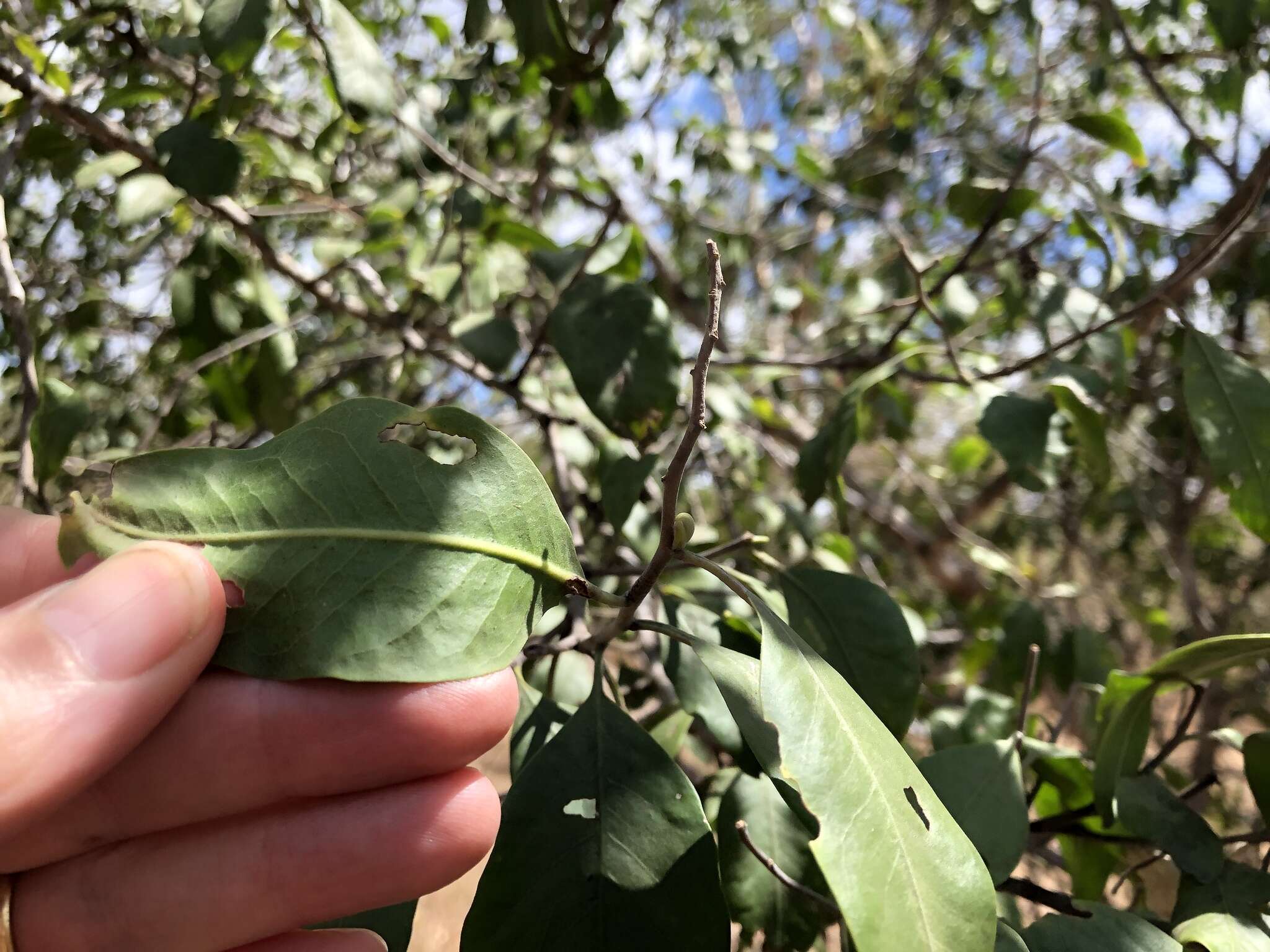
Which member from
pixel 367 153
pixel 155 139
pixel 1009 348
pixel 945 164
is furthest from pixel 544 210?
pixel 945 164

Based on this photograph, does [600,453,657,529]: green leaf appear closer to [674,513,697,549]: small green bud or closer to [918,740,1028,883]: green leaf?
[674,513,697,549]: small green bud

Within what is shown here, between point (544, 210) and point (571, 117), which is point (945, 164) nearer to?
point (544, 210)

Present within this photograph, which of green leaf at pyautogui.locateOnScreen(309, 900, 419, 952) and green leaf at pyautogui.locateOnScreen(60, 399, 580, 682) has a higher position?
green leaf at pyautogui.locateOnScreen(60, 399, 580, 682)

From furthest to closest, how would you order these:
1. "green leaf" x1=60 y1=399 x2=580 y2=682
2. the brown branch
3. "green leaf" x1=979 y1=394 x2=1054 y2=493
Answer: the brown branch < "green leaf" x1=979 y1=394 x2=1054 y2=493 < "green leaf" x1=60 y1=399 x2=580 y2=682

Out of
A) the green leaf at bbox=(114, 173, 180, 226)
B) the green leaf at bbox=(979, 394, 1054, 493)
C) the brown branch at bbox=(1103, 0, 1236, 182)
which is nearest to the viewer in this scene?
the green leaf at bbox=(979, 394, 1054, 493)

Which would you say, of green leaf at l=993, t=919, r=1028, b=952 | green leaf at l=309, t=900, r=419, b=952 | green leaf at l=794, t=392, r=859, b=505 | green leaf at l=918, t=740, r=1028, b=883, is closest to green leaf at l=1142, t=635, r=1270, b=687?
green leaf at l=918, t=740, r=1028, b=883

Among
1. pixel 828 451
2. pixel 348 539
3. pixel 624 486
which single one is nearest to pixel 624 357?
pixel 624 486

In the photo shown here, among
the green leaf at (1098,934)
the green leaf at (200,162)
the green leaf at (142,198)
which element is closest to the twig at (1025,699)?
the green leaf at (1098,934)
